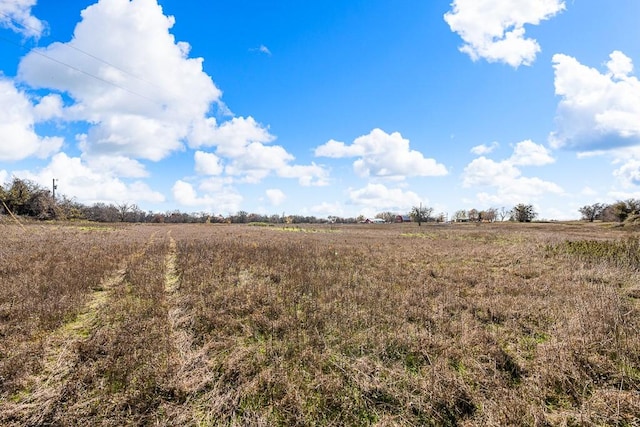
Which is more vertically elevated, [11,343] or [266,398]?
[11,343]

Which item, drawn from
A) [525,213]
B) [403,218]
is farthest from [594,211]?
[403,218]

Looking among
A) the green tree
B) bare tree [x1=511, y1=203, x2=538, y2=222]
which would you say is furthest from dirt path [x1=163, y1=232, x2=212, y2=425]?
bare tree [x1=511, y1=203, x2=538, y2=222]

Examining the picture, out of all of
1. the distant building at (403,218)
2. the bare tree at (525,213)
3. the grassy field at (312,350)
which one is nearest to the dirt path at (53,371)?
the grassy field at (312,350)

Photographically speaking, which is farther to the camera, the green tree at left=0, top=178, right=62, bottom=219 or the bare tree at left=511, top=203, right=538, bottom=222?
the bare tree at left=511, top=203, right=538, bottom=222

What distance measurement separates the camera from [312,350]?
19.9 ft

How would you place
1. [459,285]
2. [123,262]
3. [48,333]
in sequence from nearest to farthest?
1. [48,333]
2. [459,285]
3. [123,262]

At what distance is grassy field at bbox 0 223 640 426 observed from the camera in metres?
4.48

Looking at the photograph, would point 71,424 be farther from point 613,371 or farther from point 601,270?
point 601,270

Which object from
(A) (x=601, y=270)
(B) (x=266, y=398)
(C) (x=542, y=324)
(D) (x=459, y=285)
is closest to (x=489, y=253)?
(A) (x=601, y=270)

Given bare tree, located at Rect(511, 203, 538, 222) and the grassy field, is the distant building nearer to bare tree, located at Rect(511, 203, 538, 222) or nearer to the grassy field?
bare tree, located at Rect(511, 203, 538, 222)

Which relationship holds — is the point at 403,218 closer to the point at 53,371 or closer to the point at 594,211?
the point at 594,211

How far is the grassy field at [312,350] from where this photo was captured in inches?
176

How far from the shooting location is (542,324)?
7449 millimetres

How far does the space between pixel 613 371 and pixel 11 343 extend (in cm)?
1153
